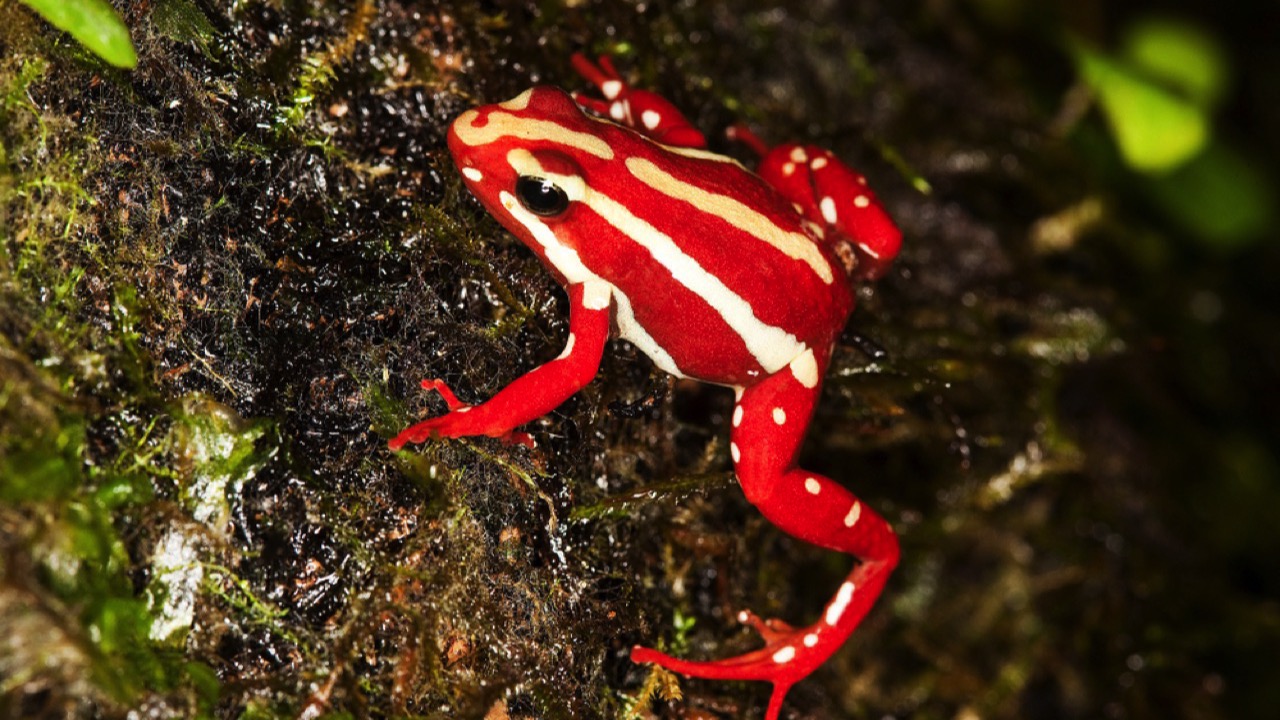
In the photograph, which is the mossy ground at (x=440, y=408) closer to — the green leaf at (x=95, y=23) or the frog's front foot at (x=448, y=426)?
the frog's front foot at (x=448, y=426)

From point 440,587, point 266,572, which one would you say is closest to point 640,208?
point 440,587

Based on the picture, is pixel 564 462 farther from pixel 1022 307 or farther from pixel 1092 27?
pixel 1092 27

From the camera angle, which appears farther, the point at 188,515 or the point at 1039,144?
the point at 1039,144

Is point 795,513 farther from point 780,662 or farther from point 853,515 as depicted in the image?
point 780,662

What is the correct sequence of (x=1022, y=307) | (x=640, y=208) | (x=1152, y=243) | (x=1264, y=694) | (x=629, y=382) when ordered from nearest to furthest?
1. (x=640, y=208)
2. (x=629, y=382)
3. (x=1022, y=307)
4. (x=1264, y=694)
5. (x=1152, y=243)

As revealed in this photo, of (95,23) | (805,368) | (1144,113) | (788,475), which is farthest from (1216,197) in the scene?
(95,23)

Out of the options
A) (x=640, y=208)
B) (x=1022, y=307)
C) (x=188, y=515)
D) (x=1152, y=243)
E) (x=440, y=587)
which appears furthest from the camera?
(x=1152, y=243)
